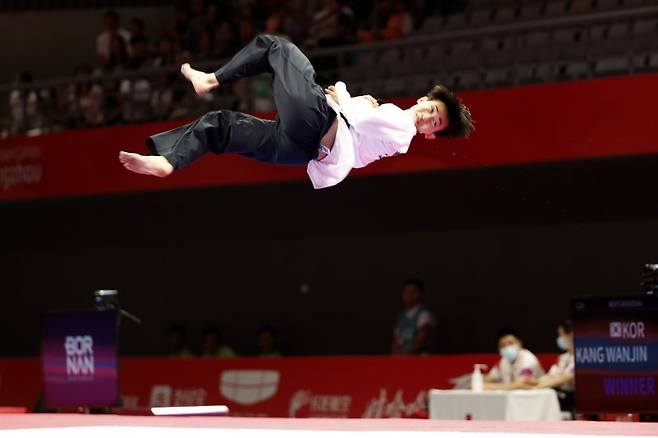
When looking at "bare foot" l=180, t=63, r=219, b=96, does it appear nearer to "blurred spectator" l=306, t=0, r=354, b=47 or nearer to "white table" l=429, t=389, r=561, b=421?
"white table" l=429, t=389, r=561, b=421

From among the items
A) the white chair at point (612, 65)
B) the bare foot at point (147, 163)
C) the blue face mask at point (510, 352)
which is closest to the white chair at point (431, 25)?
the white chair at point (612, 65)

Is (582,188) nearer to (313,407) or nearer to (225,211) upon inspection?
(313,407)

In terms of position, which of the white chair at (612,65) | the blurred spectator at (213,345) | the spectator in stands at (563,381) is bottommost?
the spectator in stands at (563,381)

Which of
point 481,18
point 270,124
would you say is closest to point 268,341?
point 481,18

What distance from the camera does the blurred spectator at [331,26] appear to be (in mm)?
12641

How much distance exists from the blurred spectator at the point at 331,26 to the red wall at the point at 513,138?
4.45 feet

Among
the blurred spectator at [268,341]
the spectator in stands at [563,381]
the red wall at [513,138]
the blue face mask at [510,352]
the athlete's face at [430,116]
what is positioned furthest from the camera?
the blurred spectator at [268,341]

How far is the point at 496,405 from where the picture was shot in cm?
938

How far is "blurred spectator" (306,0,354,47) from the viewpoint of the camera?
12641mm

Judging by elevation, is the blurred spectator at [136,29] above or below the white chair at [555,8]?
above

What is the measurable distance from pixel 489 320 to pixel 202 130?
7.23 meters

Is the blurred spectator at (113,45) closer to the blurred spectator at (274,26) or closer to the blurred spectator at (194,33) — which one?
the blurred spectator at (194,33)

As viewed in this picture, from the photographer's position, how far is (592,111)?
10719 millimetres

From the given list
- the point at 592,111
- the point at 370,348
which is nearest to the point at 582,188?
the point at 592,111
